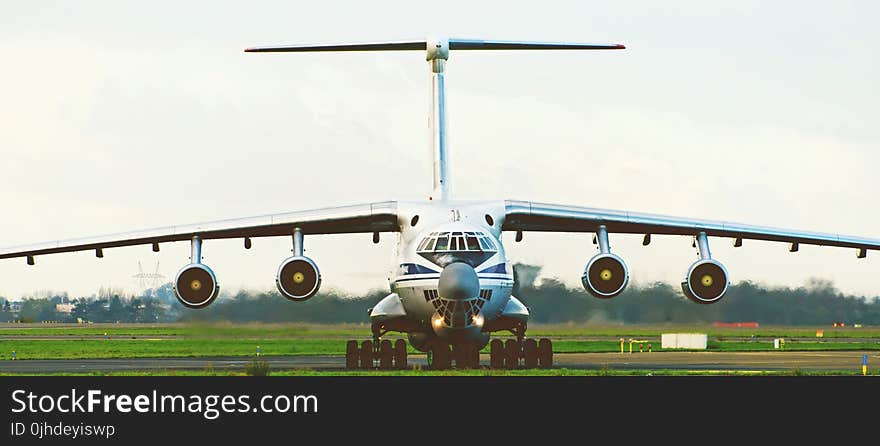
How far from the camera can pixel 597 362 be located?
2755cm

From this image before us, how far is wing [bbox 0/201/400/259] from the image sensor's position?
2328cm

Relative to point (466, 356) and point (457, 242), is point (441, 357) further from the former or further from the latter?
point (457, 242)

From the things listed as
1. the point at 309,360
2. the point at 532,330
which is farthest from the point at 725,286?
the point at 309,360

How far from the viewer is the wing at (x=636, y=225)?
23781mm

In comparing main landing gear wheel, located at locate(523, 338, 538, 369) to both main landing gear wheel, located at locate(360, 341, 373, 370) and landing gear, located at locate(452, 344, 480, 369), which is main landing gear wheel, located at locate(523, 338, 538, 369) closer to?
landing gear, located at locate(452, 344, 480, 369)

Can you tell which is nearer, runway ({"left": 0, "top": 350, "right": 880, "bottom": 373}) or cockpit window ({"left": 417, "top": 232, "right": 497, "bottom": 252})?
cockpit window ({"left": 417, "top": 232, "right": 497, "bottom": 252})

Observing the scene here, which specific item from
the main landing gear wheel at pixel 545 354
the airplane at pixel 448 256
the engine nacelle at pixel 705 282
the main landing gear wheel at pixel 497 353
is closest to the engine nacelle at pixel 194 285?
the airplane at pixel 448 256

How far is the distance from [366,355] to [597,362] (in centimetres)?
580

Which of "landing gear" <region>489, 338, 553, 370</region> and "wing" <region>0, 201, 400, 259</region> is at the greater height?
"wing" <region>0, 201, 400, 259</region>
